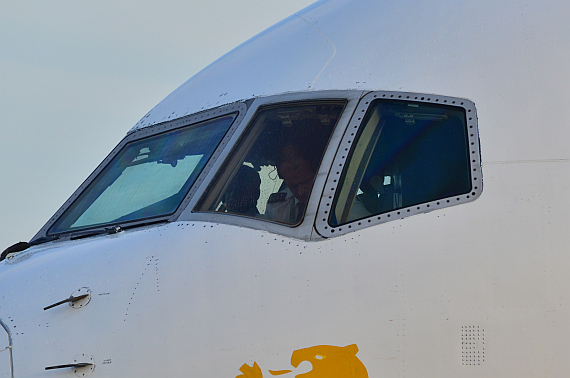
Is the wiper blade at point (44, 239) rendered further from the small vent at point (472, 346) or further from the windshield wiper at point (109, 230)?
the small vent at point (472, 346)

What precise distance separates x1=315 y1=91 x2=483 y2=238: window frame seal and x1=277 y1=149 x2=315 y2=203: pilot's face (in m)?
0.15

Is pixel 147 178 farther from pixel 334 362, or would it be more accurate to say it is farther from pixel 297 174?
pixel 334 362

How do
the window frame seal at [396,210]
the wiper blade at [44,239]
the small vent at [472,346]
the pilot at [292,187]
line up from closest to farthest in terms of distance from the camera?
the small vent at [472,346]
the window frame seal at [396,210]
the pilot at [292,187]
the wiper blade at [44,239]

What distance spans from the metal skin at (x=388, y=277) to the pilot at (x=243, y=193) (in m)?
0.19

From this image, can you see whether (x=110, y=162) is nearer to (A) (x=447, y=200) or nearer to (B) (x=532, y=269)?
(A) (x=447, y=200)

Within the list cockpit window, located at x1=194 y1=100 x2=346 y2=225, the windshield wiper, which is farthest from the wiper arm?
cockpit window, located at x1=194 y1=100 x2=346 y2=225

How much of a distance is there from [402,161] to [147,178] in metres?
2.12

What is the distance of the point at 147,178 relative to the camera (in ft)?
16.4

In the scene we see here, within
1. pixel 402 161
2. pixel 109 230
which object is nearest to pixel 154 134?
pixel 109 230

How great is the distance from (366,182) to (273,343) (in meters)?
1.29

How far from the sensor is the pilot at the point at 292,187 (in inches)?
168

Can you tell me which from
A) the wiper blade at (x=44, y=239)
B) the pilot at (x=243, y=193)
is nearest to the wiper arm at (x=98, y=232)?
the wiper blade at (x=44, y=239)

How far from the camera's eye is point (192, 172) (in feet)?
15.4

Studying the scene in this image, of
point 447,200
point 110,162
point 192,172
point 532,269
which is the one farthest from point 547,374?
point 110,162
